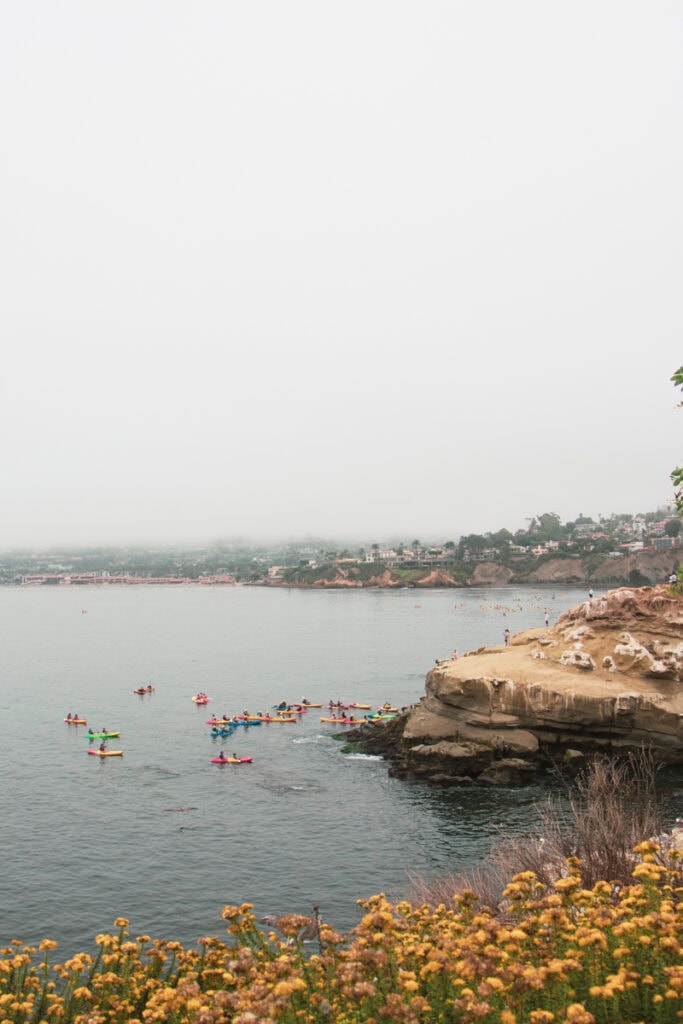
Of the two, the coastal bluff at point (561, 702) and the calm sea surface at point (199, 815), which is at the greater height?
the coastal bluff at point (561, 702)

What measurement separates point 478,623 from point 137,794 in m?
120

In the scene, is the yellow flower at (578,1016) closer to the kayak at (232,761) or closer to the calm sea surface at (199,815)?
the calm sea surface at (199,815)

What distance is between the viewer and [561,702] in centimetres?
5253

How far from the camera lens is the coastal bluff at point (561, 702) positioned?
51.5 metres

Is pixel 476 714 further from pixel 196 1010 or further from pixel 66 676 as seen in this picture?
pixel 66 676

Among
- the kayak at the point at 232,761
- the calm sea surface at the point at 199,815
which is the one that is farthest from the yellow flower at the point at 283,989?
the kayak at the point at 232,761

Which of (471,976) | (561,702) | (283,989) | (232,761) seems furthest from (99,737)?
(471,976)

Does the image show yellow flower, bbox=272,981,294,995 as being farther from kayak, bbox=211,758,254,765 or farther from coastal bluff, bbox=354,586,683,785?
kayak, bbox=211,758,254,765

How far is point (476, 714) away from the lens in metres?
55.7

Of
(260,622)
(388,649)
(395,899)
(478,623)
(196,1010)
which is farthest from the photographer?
(260,622)

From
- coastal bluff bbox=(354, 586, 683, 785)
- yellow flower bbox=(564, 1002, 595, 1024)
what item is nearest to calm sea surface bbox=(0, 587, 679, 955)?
coastal bluff bbox=(354, 586, 683, 785)

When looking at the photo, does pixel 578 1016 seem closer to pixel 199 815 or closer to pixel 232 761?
pixel 199 815

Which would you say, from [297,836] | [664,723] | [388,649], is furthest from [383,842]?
[388,649]

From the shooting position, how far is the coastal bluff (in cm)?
5153
